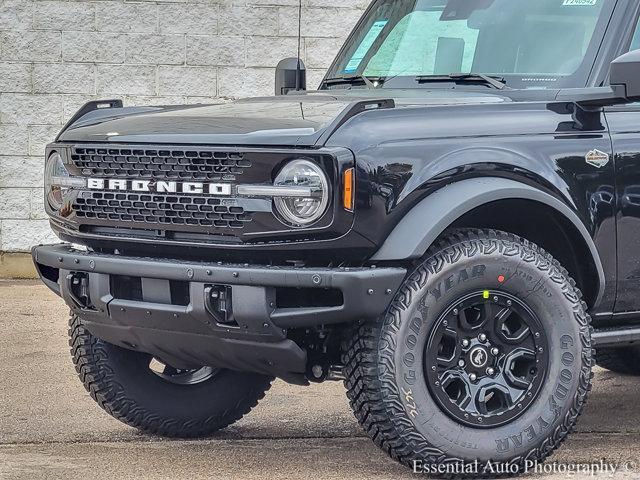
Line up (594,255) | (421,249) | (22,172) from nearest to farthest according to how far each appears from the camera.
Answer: (421,249) < (594,255) < (22,172)

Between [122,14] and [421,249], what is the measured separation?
6238mm

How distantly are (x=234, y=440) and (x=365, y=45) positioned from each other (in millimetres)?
1805

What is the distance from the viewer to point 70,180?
5.29 metres

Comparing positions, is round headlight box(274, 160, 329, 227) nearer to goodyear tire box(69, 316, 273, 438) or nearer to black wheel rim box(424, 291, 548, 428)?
black wheel rim box(424, 291, 548, 428)

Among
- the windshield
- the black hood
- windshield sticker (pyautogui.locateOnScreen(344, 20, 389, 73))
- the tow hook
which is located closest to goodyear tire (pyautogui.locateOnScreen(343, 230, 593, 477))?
the black hood

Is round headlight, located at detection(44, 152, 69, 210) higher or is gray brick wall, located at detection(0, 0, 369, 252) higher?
round headlight, located at detection(44, 152, 69, 210)

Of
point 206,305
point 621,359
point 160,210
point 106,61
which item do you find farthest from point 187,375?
point 106,61

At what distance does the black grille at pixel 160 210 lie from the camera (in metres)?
4.77

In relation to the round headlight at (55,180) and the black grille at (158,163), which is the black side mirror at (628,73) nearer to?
the black grille at (158,163)

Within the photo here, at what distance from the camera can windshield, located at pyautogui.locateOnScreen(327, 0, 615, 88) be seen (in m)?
5.44

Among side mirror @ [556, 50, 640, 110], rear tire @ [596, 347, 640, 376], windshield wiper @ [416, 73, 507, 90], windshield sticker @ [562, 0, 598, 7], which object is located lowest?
rear tire @ [596, 347, 640, 376]

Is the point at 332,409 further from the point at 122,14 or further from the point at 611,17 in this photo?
the point at 122,14

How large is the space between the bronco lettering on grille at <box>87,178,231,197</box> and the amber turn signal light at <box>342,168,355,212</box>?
1.32 ft

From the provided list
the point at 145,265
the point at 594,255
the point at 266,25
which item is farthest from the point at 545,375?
the point at 266,25
